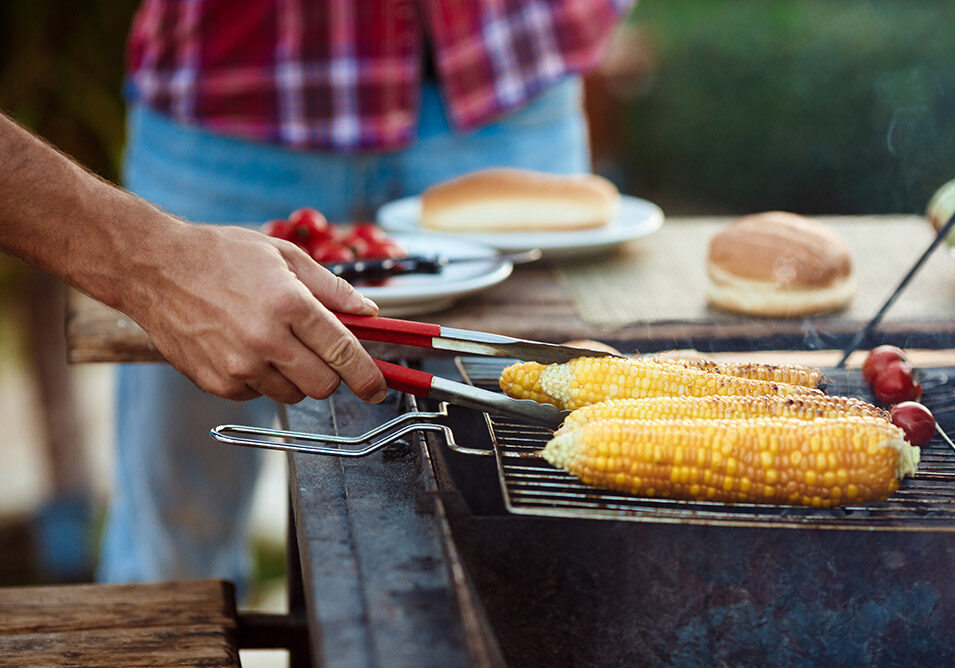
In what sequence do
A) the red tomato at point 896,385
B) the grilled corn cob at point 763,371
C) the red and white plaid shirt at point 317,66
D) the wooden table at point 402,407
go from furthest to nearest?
the red and white plaid shirt at point 317,66, the red tomato at point 896,385, the grilled corn cob at point 763,371, the wooden table at point 402,407

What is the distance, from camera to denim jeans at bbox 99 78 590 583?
3105mm

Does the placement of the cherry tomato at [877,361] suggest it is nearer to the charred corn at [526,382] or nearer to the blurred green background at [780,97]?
the charred corn at [526,382]

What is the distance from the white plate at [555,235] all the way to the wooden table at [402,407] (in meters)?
0.07

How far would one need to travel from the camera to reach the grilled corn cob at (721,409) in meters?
1.51

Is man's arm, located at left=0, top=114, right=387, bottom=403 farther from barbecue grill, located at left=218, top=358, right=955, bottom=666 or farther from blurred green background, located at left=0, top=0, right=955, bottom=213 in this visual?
blurred green background, located at left=0, top=0, right=955, bottom=213

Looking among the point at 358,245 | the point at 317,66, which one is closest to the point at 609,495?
the point at 358,245

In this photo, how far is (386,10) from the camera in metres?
2.96

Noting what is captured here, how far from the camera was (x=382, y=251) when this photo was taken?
8.11 ft

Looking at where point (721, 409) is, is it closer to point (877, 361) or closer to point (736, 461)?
point (736, 461)

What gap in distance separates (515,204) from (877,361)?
1228 millimetres

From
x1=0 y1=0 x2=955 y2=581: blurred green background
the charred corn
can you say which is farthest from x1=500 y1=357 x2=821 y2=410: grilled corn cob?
x1=0 y1=0 x2=955 y2=581: blurred green background

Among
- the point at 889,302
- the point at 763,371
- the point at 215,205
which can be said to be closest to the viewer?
the point at 763,371

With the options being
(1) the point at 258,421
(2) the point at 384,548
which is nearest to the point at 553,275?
(1) the point at 258,421

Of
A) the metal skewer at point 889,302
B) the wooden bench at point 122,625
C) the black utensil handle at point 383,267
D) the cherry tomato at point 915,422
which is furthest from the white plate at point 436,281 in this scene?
the cherry tomato at point 915,422
